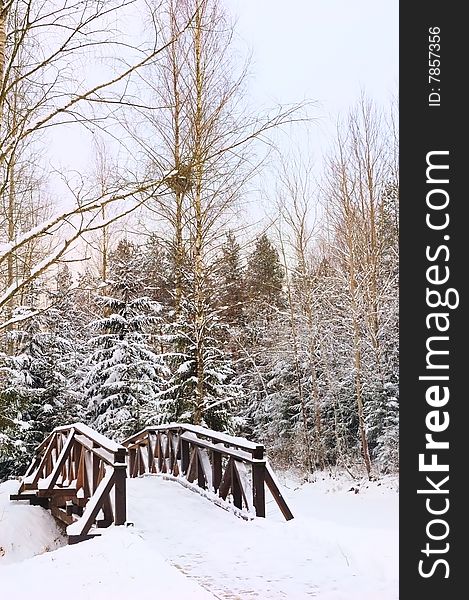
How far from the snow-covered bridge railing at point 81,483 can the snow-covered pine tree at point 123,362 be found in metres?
5.66

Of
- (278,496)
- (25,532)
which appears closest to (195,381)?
(25,532)

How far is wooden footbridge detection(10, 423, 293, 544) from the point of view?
23.2 feet

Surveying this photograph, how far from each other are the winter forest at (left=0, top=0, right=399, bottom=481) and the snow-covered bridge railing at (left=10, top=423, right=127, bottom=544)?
2.07 metres

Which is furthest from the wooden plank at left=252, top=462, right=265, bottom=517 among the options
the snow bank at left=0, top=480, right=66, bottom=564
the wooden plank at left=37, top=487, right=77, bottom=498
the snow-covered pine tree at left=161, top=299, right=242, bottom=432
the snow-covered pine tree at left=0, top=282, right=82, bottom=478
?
the snow-covered pine tree at left=0, top=282, right=82, bottom=478

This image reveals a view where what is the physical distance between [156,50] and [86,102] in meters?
0.79

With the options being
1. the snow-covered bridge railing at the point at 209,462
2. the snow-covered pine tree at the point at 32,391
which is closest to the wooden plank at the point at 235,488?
the snow-covered bridge railing at the point at 209,462

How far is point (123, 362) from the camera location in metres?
17.6

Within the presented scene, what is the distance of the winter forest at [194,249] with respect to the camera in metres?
5.73

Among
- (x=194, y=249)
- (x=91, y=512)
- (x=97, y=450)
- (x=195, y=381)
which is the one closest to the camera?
(x=91, y=512)

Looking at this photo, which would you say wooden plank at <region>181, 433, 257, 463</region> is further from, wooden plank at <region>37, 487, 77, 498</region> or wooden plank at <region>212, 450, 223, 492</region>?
wooden plank at <region>37, 487, 77, 498</region>

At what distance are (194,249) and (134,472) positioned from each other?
439cm

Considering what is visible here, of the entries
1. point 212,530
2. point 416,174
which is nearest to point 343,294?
point 212,530

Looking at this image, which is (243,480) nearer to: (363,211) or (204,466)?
(204,466)

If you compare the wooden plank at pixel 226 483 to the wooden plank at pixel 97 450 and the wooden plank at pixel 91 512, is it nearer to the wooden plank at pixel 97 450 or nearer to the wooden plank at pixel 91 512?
the wooden plank at pixel 97 450
